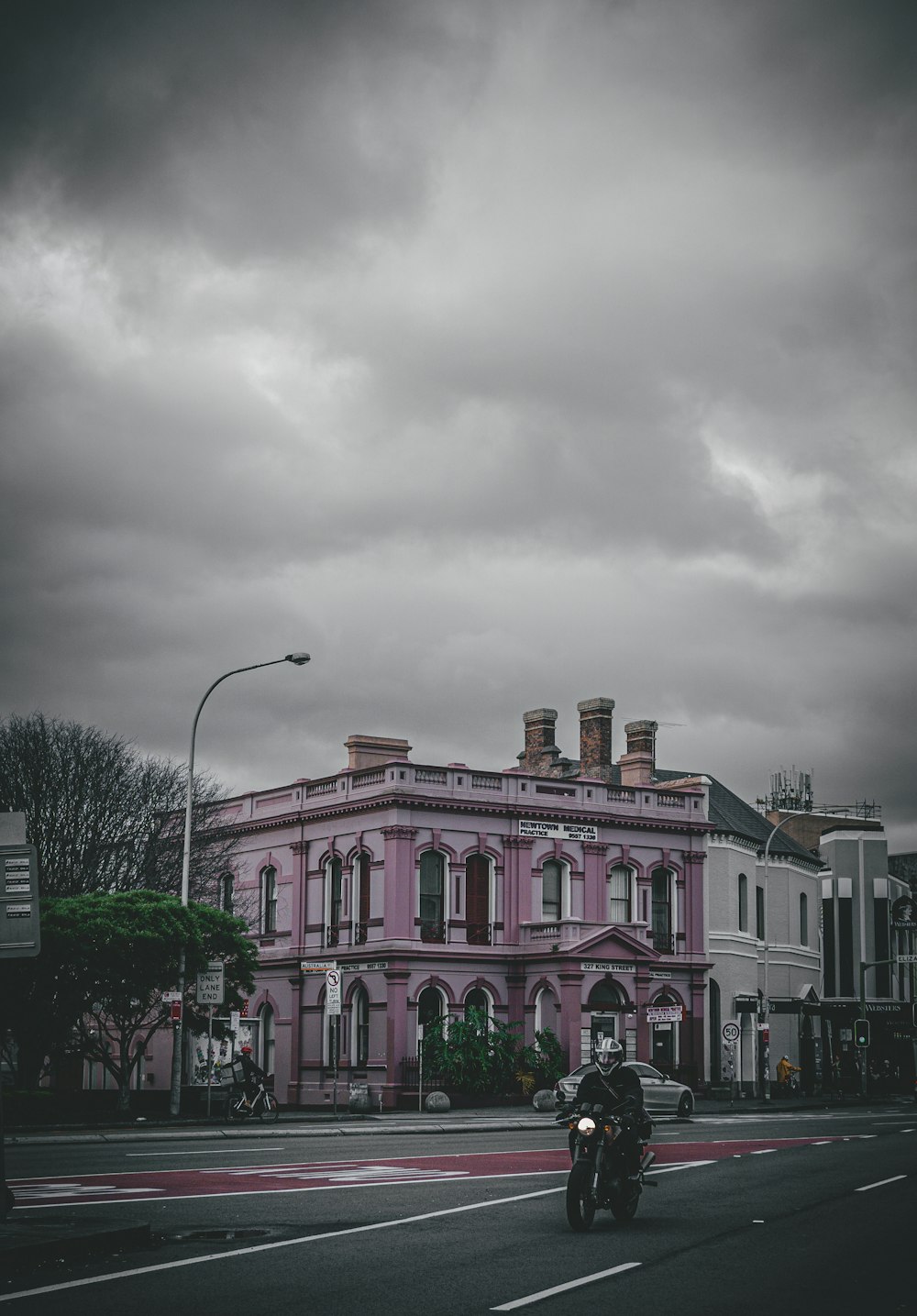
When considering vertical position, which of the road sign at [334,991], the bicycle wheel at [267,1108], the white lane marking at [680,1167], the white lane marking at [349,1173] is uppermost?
the road sign at [334,991]

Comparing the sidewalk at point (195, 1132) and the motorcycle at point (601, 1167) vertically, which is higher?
the motorcycle at point (601, 1167)

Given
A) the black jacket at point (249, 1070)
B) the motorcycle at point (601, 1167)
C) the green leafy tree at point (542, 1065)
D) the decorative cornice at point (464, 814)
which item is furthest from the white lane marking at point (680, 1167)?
the decorative cornice at point (464, 814)

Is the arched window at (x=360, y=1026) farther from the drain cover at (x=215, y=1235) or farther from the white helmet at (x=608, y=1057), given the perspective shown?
the drain cover at (x=215, y=1235)

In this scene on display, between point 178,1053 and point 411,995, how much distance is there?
12963 mm

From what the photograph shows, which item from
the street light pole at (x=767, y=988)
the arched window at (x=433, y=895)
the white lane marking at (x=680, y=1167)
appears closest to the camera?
the white lane marking at (x=680, y=1167)

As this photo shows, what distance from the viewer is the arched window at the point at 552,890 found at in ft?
166

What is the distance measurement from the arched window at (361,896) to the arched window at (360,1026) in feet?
5.33

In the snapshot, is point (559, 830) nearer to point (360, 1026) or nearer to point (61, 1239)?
point (360, 1026)

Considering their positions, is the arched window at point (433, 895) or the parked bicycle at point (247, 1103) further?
the arched window at point (433, 895)

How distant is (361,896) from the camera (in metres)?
48.8

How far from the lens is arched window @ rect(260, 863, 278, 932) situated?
52844 millimetres

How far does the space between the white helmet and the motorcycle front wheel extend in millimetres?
1075

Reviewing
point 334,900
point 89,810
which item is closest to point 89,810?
point 89,810

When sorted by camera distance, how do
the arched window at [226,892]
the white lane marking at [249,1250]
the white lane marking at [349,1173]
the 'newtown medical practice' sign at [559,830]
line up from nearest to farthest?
the white lane marking at [249,1250] < the white lane marking at [349,1173] < the 'newtown medical practice' sign at [559,830] < the arched window at [226,892]
